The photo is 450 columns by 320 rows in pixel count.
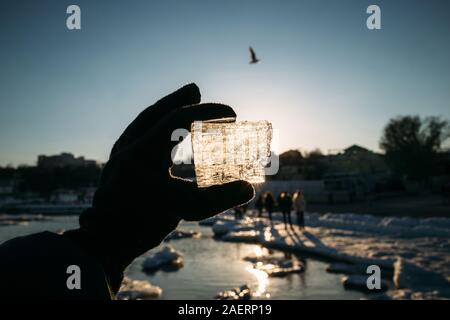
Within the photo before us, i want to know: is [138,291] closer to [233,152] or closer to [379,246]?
[233,152]

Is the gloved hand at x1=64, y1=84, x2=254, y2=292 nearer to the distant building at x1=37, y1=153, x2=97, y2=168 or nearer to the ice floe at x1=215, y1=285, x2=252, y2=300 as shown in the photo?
the ice floe at x1=215, y1=285, x2=252, y2=300

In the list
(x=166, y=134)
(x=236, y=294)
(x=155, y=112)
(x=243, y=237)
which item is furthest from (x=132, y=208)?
(x=243, y=237)

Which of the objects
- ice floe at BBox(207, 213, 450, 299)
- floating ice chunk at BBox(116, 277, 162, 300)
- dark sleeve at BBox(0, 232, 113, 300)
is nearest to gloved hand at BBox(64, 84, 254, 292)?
dark sleeve at BBox(0, 232, 113, 300)

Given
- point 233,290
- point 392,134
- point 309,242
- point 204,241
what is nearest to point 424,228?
point 309,242

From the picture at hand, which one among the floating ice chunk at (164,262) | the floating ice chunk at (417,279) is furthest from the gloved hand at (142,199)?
the floating ice chunk at (164,262)

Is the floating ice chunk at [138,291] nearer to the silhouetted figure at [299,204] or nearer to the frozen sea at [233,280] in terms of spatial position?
the frozen sea at [233,280]
